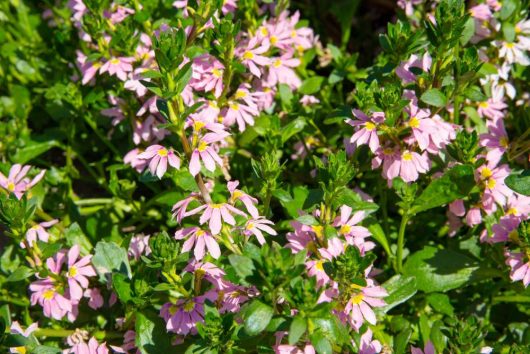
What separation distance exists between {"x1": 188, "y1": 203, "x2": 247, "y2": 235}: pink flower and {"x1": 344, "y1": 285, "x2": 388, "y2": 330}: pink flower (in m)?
0.54

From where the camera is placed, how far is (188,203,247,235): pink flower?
103 inches

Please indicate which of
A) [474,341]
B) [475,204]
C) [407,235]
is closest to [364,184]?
[407,235]

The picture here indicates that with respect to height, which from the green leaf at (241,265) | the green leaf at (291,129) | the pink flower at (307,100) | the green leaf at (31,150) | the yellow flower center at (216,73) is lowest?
the green leaf at (31,150)

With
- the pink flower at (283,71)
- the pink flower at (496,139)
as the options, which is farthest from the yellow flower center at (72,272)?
the pink flower at (496,139)

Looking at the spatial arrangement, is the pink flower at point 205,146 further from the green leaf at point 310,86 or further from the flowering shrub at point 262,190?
the green leaf at point 310,86

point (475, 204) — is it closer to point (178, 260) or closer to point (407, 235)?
point (407, 235)

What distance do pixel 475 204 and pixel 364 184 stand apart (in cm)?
65

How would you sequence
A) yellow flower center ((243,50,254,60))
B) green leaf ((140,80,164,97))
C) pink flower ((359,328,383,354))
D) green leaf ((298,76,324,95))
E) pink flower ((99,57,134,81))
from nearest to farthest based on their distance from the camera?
1. green leaf ((140,80,164,97))
2. pink flower ((359,328,383,354))
3. yellow flower center ((243,50,254,60))
4. pink flower ((99,57,134,81))
5. green leaf ((298,76,324,95))

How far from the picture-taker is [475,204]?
3205 mm

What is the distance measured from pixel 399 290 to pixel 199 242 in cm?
98

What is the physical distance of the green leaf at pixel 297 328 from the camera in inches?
89.6

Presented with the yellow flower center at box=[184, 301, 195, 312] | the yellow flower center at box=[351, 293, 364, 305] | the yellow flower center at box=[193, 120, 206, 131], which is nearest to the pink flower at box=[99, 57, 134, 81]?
the yellow flower center at box=[193, 120, 206, 131]

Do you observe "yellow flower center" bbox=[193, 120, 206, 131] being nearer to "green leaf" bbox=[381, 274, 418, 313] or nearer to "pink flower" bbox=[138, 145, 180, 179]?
"pink flower" bbox=[138, 145, 180, 179]

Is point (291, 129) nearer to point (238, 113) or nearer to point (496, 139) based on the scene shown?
point (238, 113)
